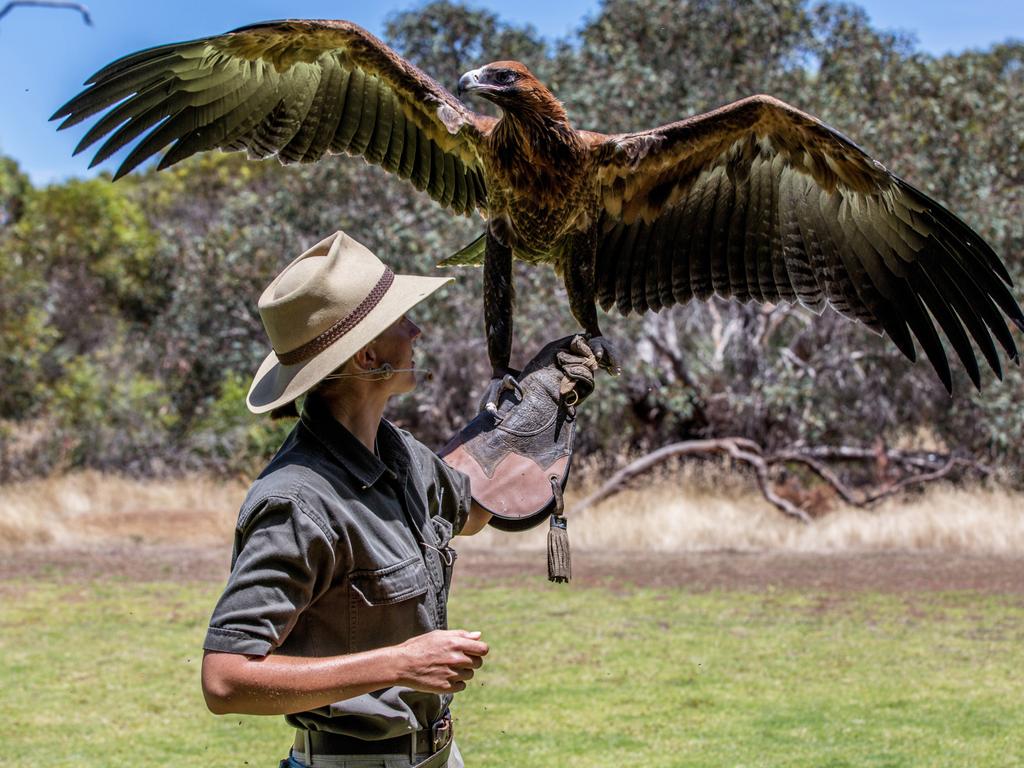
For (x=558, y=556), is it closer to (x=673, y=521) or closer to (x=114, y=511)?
(x=673, y=521)

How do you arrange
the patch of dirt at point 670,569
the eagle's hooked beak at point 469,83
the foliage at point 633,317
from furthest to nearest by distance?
the foliage at point 633,317, the patch of dirt at point 670,569, the eagle's hooked beak at point 469,83

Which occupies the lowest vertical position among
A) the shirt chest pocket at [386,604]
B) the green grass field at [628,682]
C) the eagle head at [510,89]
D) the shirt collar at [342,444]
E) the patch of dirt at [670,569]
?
the green grass field at [628,682]

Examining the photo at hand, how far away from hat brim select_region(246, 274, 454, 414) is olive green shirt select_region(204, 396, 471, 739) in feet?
0.27

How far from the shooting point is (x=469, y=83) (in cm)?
422

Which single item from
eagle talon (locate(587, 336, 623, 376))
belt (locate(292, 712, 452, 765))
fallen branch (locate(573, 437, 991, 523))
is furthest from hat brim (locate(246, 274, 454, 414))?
fallen branch (locate(573, 437, 991, 523))

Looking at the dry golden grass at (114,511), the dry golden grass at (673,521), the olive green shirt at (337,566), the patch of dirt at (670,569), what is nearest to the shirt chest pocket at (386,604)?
the olive green shirt at (337,566)

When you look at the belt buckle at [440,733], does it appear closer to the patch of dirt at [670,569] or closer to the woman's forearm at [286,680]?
the woman's forearm at [286,680]

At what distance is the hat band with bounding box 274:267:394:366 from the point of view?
2.62m

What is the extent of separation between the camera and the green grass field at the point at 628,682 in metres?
6.41

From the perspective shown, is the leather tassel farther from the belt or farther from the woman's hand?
the woman's hand

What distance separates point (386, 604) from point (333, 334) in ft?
1.92

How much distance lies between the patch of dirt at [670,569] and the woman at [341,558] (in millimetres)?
8233

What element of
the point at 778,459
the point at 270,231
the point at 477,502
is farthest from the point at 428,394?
the point at 477,502

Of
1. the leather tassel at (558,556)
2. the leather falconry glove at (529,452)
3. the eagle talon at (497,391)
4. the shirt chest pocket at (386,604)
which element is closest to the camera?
the shirt chest pocket at (386,604)
